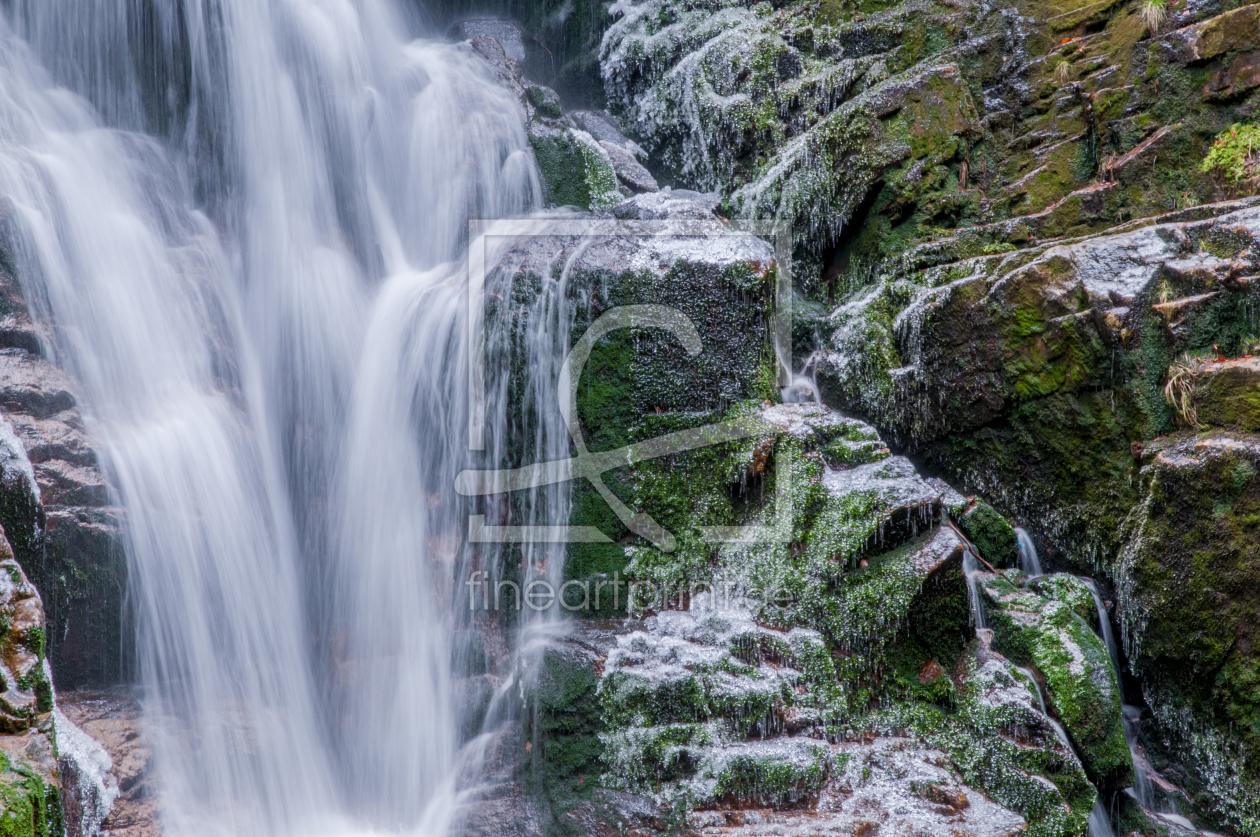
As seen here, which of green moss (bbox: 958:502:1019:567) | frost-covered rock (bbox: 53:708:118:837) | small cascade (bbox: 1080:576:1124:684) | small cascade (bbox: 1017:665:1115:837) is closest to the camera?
frost-covered rock (bbox: 53:708:118:837)

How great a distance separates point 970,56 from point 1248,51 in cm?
296

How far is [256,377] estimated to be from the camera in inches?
256

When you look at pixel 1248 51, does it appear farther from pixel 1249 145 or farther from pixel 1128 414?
pixel 1128 414

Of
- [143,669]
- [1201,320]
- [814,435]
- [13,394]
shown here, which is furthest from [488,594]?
[1201,320]

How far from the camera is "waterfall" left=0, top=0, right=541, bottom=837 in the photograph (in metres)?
5.12

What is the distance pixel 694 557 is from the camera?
5.36m

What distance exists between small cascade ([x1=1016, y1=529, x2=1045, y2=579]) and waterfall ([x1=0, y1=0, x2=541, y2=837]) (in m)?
4.05

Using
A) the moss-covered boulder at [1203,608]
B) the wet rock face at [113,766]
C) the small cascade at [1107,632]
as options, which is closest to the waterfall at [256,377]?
the wet rock face at [113,766]

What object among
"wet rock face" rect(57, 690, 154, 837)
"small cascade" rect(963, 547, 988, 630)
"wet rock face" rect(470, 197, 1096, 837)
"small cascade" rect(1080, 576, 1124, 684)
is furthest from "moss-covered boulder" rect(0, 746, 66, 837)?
"small cascade" rect(1080, 576, 1124, 684)

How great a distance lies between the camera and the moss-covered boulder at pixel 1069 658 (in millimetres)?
4602

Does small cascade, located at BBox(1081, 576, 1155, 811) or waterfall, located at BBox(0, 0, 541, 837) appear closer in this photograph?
small cascade, located at BBox(1081, 576, 1155, 811)

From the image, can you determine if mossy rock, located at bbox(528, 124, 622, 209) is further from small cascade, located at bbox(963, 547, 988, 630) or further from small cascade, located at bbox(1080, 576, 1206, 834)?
small cascade, located at bbox(1080, 576, 1206, 834)

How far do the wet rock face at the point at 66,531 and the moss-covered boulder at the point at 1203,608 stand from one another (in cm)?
741

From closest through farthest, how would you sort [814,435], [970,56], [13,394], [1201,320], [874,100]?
1. [13,394]
2. [1201,320]
3. [814,435]
4. [874,100]
5. [970,56]
